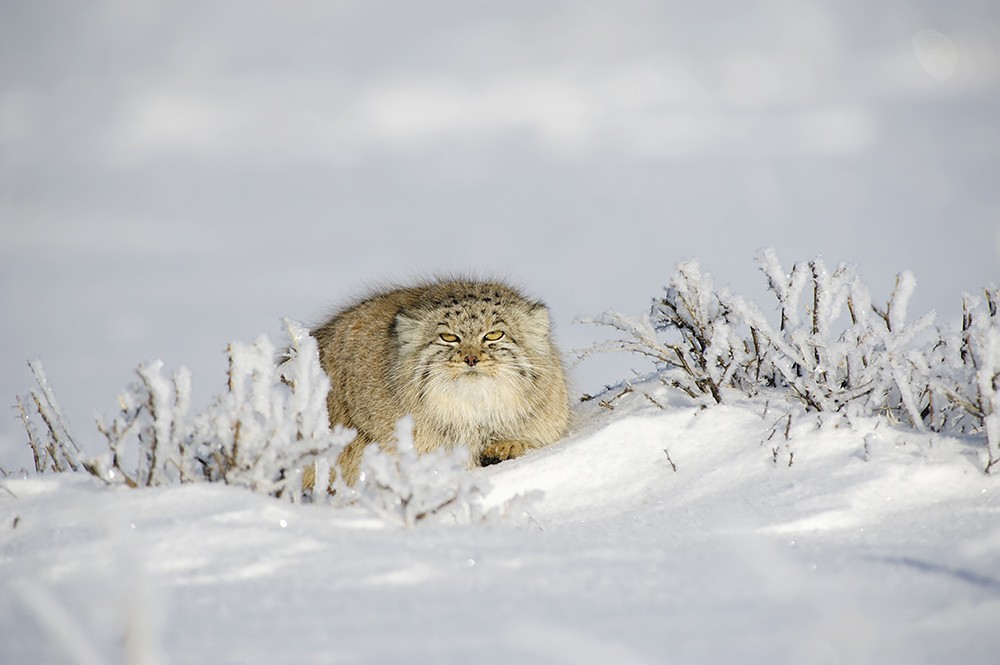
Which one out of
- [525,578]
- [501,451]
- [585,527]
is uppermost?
[525,578]

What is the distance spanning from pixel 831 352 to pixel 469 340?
2.31 metres

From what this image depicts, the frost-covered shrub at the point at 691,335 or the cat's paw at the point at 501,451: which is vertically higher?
the frost-covered shrub at the point at 691,335

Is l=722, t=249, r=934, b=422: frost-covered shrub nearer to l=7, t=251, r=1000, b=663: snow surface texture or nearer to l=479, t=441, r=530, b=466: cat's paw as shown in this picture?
l=7, t=251, r=1000, b=663: snow surface texture

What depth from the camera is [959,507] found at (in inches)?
143

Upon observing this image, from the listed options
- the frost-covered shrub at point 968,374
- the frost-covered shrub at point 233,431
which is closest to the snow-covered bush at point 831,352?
the frost-covered shrub at point 968,374

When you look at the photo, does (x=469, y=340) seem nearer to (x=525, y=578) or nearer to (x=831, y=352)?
(x=831, y=352)

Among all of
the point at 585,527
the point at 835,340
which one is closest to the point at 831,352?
the point at 835,340

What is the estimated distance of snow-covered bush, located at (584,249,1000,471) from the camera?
4480 mm

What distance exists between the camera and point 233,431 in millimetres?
3791

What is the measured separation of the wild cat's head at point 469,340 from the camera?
6.04 m

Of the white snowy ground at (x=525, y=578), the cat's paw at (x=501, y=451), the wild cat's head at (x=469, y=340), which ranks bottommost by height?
the cat's paw at (x=501, y=451)

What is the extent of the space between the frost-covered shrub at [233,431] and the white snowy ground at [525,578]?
0.80 feet

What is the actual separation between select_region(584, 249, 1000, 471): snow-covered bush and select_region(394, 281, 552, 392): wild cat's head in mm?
652

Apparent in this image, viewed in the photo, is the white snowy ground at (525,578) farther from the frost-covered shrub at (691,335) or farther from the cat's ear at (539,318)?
the cat's ear at (539,318)
